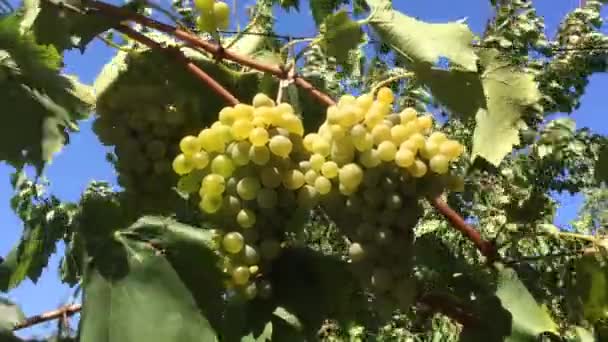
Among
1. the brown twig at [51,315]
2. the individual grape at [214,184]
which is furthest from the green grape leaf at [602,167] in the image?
the brown twig at [51,315]

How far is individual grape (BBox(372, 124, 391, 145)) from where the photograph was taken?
863mm

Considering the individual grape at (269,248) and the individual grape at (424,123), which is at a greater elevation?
the individual grape at (424,123)

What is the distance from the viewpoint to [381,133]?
862 mm

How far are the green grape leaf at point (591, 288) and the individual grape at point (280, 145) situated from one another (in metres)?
0.47

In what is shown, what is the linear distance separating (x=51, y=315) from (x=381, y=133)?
1.74ft

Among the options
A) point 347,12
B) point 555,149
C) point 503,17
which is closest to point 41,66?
point 347,12

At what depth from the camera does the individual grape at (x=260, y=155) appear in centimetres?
86

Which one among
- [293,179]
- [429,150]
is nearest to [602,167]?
[429,150]

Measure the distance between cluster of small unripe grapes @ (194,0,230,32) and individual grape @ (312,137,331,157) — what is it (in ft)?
0.91

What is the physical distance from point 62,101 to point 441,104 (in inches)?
22.0

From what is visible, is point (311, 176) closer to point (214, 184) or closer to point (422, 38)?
point (214, 184)

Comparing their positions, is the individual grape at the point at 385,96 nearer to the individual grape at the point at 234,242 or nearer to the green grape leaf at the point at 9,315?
the individual grape at the point at 234,242

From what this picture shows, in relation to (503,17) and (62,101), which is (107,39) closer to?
(62,101)

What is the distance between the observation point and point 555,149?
191cm
